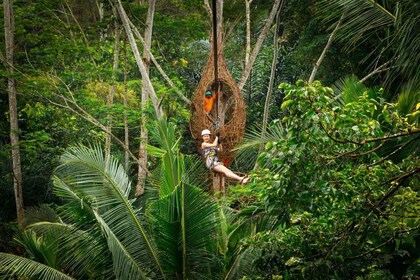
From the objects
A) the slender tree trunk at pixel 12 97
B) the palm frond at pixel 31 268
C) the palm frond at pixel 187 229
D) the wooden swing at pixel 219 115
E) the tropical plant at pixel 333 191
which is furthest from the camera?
the slender tree trunk at pixel 12 97

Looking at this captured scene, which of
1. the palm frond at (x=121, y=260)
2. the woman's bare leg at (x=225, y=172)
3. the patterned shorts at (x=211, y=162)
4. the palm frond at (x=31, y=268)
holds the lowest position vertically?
the palm frond at (x=31, y=268)

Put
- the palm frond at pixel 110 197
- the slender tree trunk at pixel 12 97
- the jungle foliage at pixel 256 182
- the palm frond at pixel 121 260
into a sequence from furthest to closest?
1. the slender tree trunk at pixel 12 97
2. the palm frond at pixel 110 197
3. the palm frond at pixel 121 260
4. the jungle foliage at pixel 256 182

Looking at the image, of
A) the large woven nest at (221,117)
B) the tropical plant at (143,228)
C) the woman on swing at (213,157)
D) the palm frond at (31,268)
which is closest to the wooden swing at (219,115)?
the large woven nest at (221,117)

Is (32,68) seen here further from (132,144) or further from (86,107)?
(132,144)

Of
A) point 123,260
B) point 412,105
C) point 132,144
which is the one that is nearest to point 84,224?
point 123,260

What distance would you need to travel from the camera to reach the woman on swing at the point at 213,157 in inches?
469

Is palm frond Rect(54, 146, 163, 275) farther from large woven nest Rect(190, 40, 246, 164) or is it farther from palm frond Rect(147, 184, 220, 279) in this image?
large woven nest Rect(190, 40, 246, 164)

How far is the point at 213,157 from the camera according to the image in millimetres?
11984

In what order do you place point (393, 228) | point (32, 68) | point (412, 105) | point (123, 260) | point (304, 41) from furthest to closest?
1. point (304, 41)
2. point (32, 68)
3. point (123, 260)
4. point (412, 105)
5. point (393, 228)

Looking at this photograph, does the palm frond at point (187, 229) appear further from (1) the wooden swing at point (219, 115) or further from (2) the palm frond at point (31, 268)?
(1) the wooden swing at point (219, 115)

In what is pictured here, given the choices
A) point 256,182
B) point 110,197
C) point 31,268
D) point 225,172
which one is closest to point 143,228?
point 110,197

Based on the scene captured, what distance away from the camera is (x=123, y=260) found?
10117mm

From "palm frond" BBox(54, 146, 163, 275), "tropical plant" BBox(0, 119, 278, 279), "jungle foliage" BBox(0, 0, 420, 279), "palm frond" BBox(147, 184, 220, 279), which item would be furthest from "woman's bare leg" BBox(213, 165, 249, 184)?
"palm frond" BBox(54, 146, 163, 275)

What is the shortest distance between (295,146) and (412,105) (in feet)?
8.88
